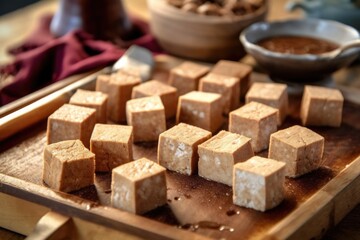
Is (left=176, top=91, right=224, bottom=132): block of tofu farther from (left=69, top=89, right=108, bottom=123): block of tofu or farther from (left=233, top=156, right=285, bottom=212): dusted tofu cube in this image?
(left=233, top=156, right=285, bottom=212): dusted tofu cube

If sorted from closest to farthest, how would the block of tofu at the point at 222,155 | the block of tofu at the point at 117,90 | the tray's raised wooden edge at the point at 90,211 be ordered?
the tray's raised wooden edge at the point at 90,211 < the block of tofu at the point at 222,155 < the block of tofu at the point at 117,90

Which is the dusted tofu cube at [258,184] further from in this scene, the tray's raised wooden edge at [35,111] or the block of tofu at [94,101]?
the tray's raised wooden edge at [35,111]

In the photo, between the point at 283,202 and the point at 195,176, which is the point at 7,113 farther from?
the point at 283,202

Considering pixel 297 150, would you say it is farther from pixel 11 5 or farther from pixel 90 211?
pixel 11 5

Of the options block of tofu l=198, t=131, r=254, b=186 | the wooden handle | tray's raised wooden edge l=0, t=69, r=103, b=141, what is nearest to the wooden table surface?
tray's raised wooden edge l=0, t=69, r=103, b=141

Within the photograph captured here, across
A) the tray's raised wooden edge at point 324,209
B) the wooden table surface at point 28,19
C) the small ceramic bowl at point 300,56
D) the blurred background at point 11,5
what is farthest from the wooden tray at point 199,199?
the blurred background at point 11,5

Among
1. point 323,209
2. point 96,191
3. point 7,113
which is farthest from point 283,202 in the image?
point 7,113
